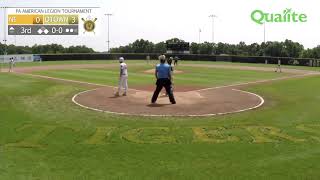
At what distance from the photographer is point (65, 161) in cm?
912

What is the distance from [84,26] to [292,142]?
185ft

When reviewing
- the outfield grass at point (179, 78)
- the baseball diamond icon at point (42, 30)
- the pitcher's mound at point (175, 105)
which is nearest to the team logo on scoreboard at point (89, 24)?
the baseball diamond icon at point (42, 30)

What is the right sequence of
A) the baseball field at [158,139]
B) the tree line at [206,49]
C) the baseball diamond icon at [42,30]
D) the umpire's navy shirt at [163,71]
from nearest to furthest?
the baseball field at [158,139]
the umpire's navy shirt at [163,71]
the baseball diamond icon at [42,30]
the tree line at [206,49]

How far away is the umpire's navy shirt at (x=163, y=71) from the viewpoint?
55.3ft

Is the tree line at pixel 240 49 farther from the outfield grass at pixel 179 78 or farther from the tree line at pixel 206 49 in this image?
the outfield grass at pixel 179 78

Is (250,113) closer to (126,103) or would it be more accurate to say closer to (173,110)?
(173,110)

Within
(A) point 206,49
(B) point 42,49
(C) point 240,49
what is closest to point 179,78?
(A) point 206,49

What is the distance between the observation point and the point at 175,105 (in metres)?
16.9

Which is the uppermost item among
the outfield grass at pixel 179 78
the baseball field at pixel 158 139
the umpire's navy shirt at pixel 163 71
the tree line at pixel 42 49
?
the tree line at pixel 42 49

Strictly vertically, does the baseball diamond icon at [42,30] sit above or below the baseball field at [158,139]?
above

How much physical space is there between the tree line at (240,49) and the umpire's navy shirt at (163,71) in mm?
92746

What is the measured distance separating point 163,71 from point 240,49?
116 metres

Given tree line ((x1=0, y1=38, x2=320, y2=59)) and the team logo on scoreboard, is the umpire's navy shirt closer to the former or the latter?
the team logo on scoreboard

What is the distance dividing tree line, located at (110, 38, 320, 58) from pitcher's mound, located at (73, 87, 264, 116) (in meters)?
89.7
